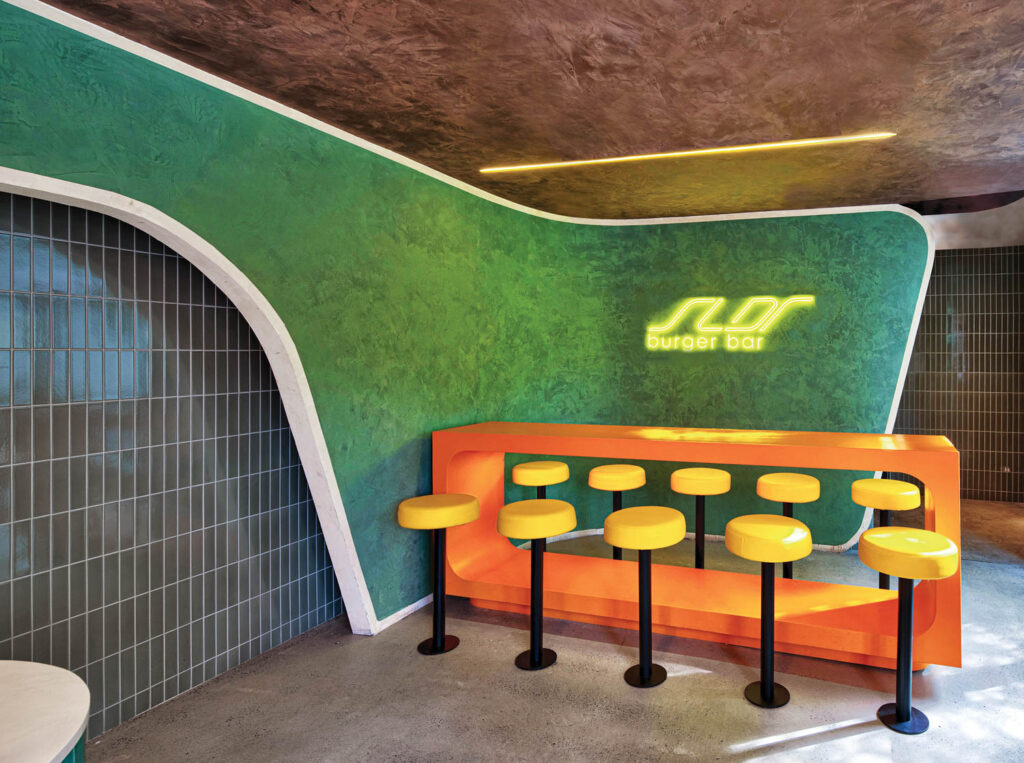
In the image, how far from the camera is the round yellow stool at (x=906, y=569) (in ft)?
8.39

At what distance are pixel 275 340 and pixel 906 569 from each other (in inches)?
116

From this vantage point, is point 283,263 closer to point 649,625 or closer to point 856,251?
point 649,625

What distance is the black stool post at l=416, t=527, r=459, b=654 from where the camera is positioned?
344 centimetres

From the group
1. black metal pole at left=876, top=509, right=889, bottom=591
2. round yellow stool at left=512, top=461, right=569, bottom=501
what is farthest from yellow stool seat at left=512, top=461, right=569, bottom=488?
black metal pole at left=876, top=509, right=889, bottom=591

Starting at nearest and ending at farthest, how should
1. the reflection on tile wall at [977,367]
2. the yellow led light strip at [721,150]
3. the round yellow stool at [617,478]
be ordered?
1. the yellow led light strip at [721,150]
2. the round yellow stool at [617,478]
3. the reflection on tile wall at [977,367]

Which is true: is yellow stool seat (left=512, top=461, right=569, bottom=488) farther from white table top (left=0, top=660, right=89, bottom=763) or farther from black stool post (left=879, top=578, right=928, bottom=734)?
white table top (left=0, top=660, right=89, bottom=763)

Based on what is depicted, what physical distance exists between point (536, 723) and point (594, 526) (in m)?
3.11

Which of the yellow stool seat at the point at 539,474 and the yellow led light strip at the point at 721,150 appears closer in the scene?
the yellow led light strip at the point at 721,150

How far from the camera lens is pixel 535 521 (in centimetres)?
320

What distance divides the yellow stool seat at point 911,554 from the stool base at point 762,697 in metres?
0.75

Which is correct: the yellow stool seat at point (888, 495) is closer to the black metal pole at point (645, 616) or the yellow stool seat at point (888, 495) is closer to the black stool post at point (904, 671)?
the black stool post at point (904, 671)

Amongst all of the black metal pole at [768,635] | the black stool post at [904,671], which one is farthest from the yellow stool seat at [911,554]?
the black metal pole at [768,635]

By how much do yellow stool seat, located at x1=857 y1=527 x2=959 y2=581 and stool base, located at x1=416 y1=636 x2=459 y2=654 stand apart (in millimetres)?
2100

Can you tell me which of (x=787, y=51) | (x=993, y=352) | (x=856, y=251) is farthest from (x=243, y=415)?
(x=993, y=352)
